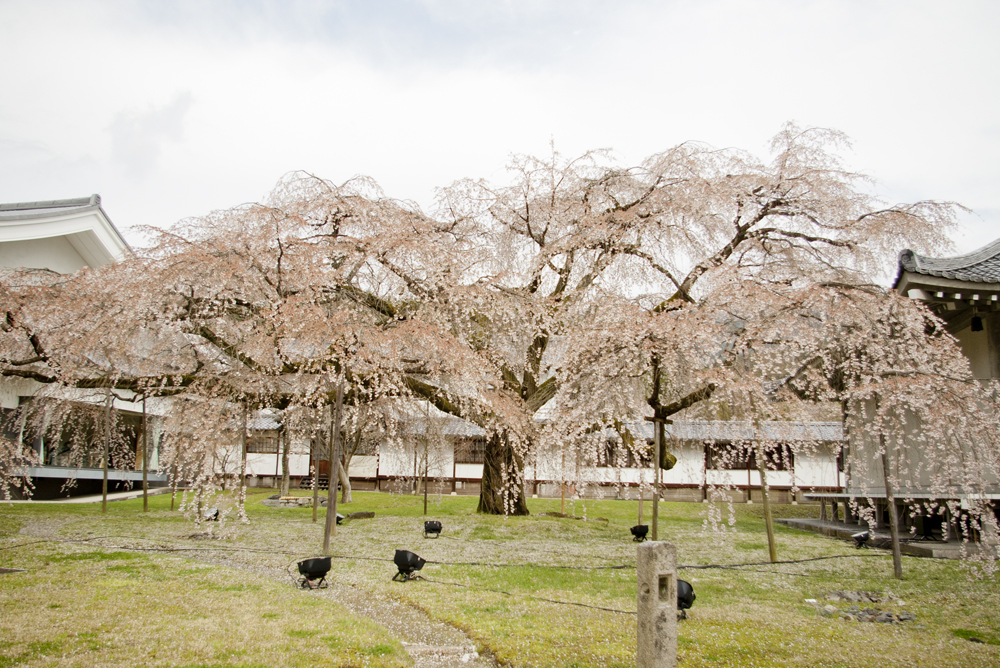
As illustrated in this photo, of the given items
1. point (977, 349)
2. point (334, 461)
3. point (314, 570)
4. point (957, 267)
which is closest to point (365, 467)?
point (334, 461)

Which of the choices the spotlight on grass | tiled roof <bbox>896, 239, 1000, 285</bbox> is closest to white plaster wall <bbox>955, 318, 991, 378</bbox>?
tiled roof <bbox>896, 239, 1000, 285</bbox>

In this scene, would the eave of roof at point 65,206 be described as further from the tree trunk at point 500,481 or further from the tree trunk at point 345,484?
the tree trunk at point 500,481

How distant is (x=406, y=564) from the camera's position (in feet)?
28.1

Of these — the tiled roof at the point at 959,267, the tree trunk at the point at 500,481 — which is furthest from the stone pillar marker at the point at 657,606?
the tree trunk at the point at 500,481

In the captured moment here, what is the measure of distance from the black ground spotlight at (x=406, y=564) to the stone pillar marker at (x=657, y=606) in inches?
182

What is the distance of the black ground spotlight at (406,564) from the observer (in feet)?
28.0

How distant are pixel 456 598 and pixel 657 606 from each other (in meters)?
3.77

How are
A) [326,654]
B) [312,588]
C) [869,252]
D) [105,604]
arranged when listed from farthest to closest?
[869,252] < [312,588] < [105,604] < [326,654]

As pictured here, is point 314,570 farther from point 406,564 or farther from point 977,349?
point 977,349

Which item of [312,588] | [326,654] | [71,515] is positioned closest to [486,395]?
[312,588]

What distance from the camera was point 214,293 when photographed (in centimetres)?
1098

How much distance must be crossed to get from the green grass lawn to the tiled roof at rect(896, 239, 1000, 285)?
4.43 m

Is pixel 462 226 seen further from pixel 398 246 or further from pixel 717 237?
pixel 717 237

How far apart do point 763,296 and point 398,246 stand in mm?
6678
